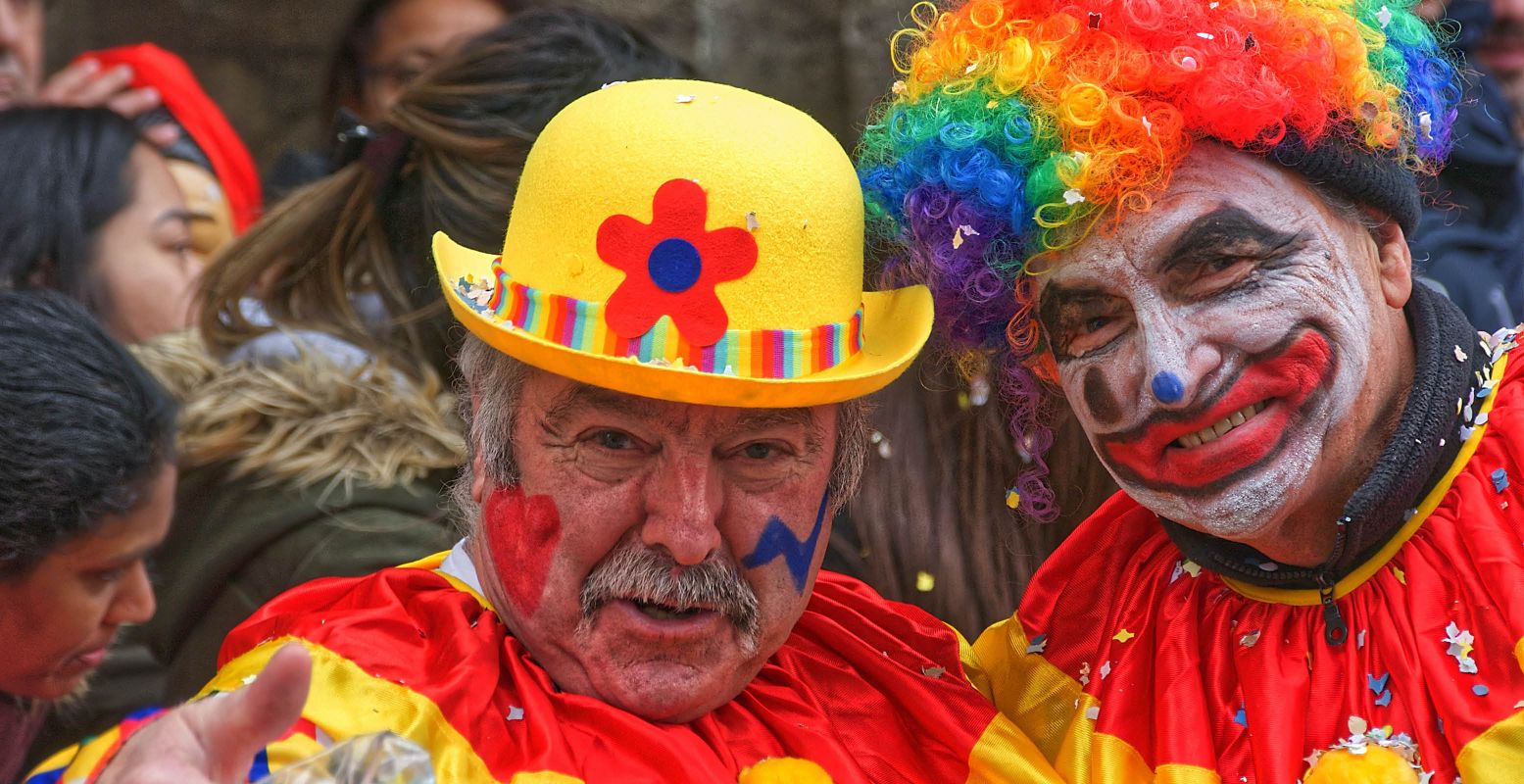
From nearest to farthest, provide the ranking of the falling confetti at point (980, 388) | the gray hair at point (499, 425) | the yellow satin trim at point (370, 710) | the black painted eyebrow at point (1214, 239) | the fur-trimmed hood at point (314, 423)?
the yellow satin trim at point (370, 710) < the black painted eyebrow at point (1214, 239) < the gray hair at point (499, 425) < the falling confetti at point (980, 388) < the fur-trimmed hood at point (314, 423)

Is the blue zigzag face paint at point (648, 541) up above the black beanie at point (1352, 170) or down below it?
below

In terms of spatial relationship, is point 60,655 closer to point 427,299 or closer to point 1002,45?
point 427,299

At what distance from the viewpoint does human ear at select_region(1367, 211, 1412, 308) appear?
273cm

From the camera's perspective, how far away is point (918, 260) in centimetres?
291

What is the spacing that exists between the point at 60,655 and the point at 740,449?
4.45ft

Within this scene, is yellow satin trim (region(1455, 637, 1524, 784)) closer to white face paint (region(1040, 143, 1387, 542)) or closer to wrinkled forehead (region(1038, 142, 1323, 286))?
white face paint (region(1040, 143, 1387, 542))

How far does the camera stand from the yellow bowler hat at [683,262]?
254cm

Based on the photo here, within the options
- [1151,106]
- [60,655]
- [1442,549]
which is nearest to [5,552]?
[60,655]

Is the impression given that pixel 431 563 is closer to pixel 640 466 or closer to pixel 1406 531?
pixel 640 466

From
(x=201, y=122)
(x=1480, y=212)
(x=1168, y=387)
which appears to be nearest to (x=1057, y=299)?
(x=1168, y=387)

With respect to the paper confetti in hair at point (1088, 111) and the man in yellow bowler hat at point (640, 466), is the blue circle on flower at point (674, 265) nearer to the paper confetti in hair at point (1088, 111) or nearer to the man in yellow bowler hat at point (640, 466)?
the man in yellow bowler hat at point (640, 466)

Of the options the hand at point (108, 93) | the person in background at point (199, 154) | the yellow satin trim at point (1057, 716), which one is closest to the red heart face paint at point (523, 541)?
the yellow satin trim at point (1057, 716)

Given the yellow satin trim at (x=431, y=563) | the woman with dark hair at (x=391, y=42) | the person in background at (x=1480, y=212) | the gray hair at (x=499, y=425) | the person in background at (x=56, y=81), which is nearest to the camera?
the gray hair at (x=499, y=425)

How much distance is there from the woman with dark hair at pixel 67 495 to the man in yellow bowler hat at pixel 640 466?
1.74ft
